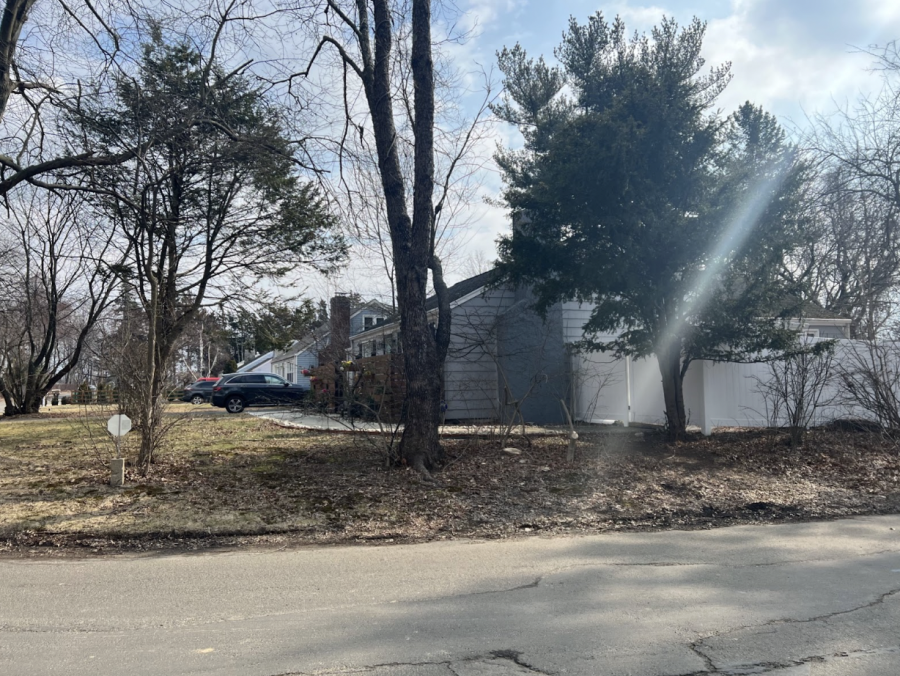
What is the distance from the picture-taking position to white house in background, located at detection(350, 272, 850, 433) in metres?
14.2

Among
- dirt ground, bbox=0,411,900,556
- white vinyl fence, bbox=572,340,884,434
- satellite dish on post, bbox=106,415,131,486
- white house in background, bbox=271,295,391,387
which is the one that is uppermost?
white house in background, bbox=271,295,391,387

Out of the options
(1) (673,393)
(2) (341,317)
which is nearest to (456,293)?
(2) (341,317)

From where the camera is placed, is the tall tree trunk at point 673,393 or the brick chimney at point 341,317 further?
the brick chimney at point 341,317

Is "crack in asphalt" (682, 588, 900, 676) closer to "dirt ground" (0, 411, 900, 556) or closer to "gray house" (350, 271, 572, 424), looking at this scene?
"dirt ground" (0, 411, 900, 556)

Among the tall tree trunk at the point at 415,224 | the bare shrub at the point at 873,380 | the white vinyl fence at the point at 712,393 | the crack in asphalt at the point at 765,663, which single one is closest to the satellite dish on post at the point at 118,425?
the tall tree trunk at the point at 415,224

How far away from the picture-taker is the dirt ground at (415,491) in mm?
7438

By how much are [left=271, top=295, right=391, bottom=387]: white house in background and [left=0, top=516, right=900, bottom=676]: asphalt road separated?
7435 mm

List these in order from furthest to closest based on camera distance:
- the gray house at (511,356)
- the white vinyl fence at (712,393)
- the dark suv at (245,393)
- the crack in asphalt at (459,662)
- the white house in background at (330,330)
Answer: the dark suv at (245,393), the gray house at (511,356), the white house in background at (330,330), the white vinyl fence at (712,393), the crack in asphalt at (459,662)

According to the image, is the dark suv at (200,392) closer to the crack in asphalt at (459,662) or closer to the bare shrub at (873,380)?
the bare shrub at (873,380)

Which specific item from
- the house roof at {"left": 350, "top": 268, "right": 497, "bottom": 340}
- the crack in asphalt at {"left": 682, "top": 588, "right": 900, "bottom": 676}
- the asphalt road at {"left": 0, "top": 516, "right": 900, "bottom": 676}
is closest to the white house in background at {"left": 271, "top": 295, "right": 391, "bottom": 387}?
the house roof at {"left": 350, "top": 268, "right": 497, "bottom": 340}

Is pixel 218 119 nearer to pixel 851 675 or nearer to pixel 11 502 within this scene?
pixel 11 502

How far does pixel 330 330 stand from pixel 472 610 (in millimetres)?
12675

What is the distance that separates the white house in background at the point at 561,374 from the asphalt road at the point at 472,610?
622cm

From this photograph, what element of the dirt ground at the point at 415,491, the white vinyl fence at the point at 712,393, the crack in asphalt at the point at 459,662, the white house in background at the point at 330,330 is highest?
the white house in background at the point at 330,330
